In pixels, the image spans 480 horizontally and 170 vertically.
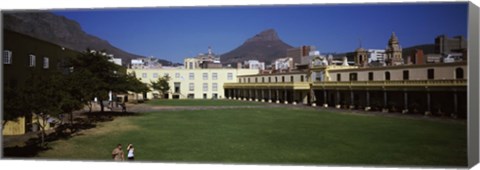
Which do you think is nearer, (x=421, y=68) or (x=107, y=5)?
(x=107, y=5)

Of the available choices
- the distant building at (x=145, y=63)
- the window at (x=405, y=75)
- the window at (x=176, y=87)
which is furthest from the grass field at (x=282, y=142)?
the window at (x=176, y=87)

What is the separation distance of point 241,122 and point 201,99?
25.2 ft

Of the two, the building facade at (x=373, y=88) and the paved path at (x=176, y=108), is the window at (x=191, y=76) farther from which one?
the building facade at (x=373, y=88)

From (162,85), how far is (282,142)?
10471 millimetres

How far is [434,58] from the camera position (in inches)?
647

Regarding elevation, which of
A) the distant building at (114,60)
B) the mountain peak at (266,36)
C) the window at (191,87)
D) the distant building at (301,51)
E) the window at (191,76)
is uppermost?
the mountain peak at (266,36)

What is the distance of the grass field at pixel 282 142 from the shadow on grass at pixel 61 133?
49cm

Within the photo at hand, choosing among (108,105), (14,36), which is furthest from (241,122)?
(14,36)

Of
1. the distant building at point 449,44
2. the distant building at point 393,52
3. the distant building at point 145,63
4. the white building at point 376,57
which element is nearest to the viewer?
the distant building at point 449,44

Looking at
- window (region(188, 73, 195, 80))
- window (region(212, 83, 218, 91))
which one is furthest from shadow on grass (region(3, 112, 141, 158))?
window (region(212, 83, 218, 91))

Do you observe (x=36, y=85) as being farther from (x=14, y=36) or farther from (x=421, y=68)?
(x=421, y=68)

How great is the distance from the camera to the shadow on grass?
49.2 feet

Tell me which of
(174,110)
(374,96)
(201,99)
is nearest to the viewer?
(374,96)

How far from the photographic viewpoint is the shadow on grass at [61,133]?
49.2 feet
